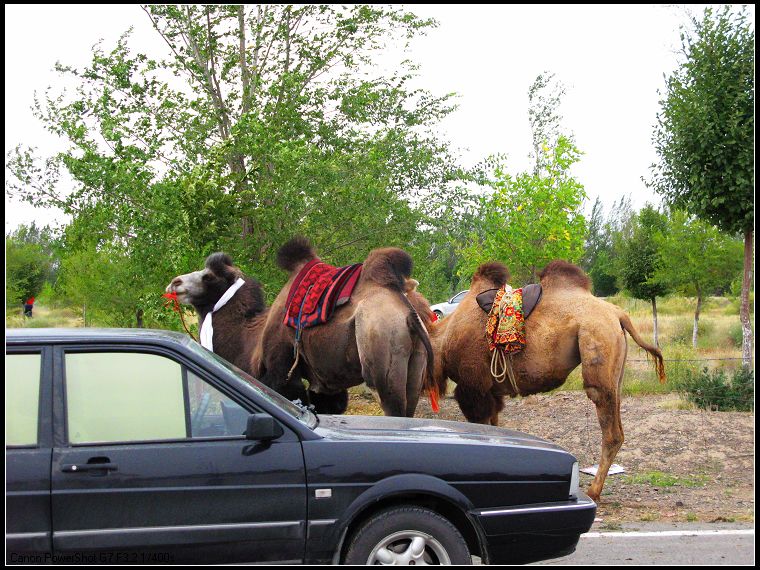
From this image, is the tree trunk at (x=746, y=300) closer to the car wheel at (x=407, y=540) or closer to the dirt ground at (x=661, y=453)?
the dirt ground at (x=661, y=453)

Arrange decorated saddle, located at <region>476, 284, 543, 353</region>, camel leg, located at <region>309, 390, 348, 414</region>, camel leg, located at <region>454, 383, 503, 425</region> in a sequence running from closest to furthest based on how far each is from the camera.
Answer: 1. decorated saddle, located at <region>476, 284, 543, 353</region>
2. camel leg, located at <region>454, 383, 503, 425</region>
3. camel leg, located at <region>309, 390, 348, 414</region>

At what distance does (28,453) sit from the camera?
442 centimetres

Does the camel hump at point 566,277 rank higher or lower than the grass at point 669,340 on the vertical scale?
higher

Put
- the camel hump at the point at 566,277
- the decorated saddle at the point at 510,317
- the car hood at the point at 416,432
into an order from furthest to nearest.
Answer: the camel hump at the point at 566,277
the decorated saddle at the point at 510,317
the car hood at the point at 416,432

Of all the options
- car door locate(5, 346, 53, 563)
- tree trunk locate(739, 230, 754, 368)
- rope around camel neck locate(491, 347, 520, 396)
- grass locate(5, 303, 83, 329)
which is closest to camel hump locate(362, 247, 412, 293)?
rope around camel neck locate(491, 347, 520, 396)

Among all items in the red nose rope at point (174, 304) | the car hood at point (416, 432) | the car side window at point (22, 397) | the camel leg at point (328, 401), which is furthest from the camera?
the red nose rope at point (174, 304)

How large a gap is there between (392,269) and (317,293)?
Answer: 91 centimetres

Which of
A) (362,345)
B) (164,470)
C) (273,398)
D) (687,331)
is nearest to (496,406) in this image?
(362,345)

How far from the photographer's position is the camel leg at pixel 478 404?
8.91 metres

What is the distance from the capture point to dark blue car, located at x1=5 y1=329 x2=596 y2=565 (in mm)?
4395

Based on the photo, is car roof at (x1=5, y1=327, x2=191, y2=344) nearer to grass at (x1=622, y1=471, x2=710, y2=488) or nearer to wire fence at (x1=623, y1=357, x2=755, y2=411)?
grass at (x1=622, y1=471, x2=710, y2=488)

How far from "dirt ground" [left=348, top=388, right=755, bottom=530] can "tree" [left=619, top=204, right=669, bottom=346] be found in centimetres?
Answer: 1527

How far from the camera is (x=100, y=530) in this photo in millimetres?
4379

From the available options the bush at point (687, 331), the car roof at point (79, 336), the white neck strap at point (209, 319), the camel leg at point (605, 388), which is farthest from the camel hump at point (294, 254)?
the bush at point (687, 331)
